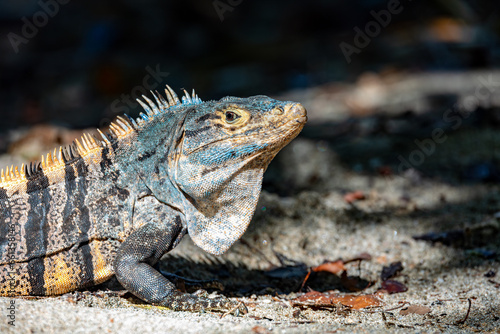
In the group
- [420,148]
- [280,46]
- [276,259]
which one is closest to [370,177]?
[420,148]

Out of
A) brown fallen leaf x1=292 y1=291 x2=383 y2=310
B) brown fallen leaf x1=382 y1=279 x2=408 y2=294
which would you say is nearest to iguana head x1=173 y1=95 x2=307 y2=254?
brown fallen leaf x1=292 y1=291 x2=383 y2=310

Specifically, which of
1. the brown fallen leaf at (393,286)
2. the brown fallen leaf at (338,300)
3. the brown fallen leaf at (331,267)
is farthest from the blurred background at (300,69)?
the brown fallen leaf at (338,300)

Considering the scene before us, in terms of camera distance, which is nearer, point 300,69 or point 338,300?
point 338,300

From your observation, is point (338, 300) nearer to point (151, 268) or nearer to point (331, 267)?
point (331, 267)

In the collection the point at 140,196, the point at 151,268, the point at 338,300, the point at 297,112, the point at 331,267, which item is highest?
the point at 297,112

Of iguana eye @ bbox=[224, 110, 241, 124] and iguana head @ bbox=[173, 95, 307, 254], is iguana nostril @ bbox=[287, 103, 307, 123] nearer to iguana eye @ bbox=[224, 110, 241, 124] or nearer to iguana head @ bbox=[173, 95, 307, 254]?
iguana head @ bbox=[173, 95, 307, 254]

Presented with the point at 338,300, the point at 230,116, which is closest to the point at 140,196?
the point at 230,116
